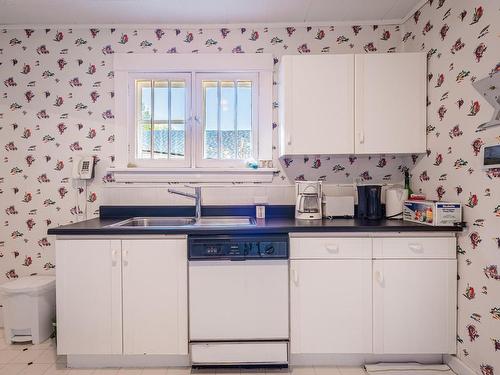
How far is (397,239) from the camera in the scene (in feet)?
6.19

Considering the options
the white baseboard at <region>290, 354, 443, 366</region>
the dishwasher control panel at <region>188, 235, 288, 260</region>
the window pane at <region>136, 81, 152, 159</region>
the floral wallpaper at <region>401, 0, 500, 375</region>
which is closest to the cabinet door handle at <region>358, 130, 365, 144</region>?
the floral wallpaper at <region>401, 0, 500, 375</region>

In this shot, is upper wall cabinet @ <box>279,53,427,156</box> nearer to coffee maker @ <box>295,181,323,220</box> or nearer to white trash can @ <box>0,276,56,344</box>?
coffee maker @ <box>295,181,323,220</box>

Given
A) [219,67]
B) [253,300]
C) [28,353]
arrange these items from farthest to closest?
[219,67] → [28,353] → [253,300]

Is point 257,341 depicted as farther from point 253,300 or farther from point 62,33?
point 62,33

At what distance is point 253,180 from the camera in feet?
8.17

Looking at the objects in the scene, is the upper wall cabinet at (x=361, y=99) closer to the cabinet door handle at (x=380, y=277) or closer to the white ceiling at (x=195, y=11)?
the white ceiling at (x=195, y=11)

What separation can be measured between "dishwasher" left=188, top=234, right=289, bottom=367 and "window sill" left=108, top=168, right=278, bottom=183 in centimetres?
73

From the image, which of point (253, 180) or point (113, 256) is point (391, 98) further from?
point (113, 256)

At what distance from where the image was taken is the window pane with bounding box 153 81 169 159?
2.54 metres

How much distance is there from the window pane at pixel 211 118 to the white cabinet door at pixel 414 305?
1.45 metres

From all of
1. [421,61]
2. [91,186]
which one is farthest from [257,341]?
[421,61]

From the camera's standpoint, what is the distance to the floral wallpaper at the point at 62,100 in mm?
2471

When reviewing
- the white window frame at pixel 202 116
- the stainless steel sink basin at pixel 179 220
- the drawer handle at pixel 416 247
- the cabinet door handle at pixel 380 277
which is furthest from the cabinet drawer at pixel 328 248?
the white window frame at pixel 202 116

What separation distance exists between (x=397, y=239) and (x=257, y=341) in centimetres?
103
